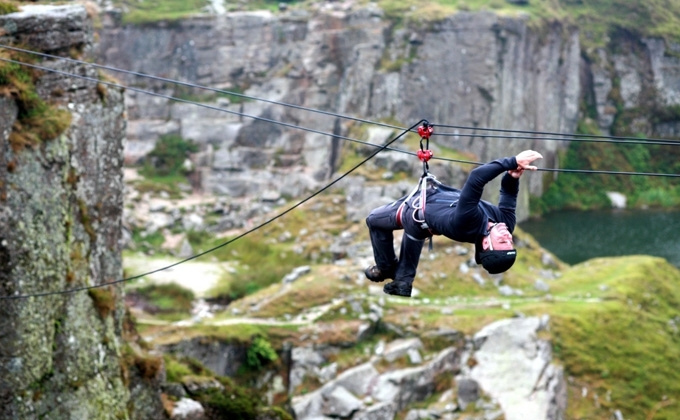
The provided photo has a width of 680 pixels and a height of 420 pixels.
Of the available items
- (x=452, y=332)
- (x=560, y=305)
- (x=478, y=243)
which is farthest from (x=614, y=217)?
(x=478, y=243)

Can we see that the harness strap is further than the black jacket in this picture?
Yes

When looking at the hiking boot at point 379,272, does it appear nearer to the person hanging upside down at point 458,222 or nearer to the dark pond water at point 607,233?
the person hanging upside down at point 458,222

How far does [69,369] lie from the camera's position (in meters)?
17.8

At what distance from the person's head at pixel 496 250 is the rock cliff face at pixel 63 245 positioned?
860 centimetres

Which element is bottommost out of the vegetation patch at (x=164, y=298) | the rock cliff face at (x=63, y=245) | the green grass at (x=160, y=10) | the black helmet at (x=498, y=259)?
the vegetation patch at (x=164, y=298)

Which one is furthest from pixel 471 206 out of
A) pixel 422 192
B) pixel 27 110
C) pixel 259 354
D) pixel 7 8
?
pixel 259 354

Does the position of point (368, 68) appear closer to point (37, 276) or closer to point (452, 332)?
point (452, 332)

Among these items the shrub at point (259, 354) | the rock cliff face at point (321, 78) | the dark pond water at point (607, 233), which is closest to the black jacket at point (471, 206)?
the shrub at point (259, 354)

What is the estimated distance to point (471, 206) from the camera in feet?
35.2

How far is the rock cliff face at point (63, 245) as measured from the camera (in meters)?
16.5

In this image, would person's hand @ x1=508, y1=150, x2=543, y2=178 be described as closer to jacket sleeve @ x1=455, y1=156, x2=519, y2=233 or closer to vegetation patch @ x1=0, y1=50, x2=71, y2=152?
jacket sleeve @ x1=455, y1=156, x2=519, y2=233

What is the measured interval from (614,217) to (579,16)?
59.9 feet

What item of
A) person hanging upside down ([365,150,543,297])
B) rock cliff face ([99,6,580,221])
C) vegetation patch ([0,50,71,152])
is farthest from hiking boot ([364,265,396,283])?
rock cliff face ([99,6,580,221])

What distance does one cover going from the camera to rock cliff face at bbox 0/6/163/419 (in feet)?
54.1
